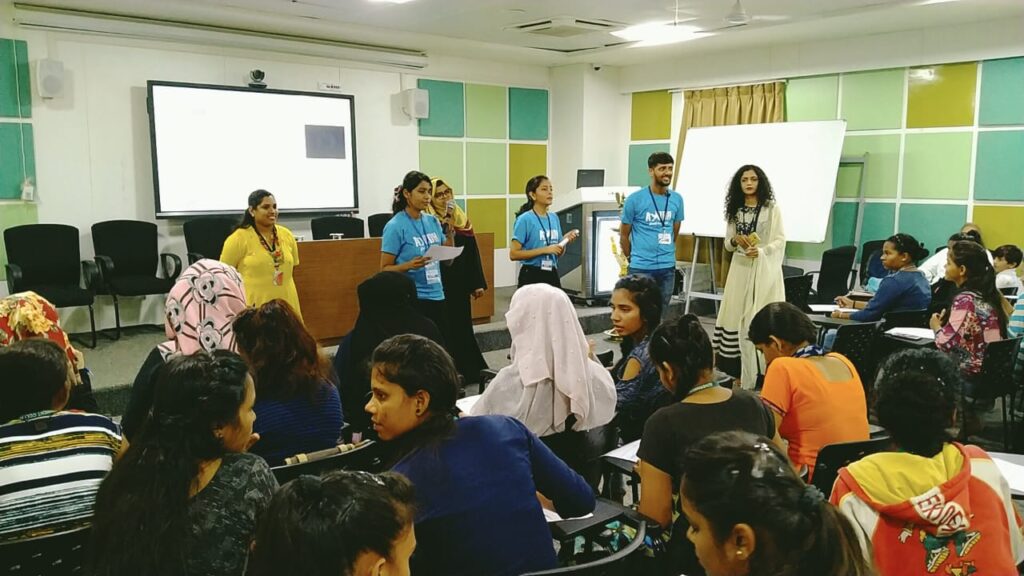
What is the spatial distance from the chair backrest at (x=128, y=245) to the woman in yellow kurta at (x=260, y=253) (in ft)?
7.81

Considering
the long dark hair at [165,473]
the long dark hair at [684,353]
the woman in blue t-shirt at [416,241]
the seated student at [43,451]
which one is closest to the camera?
the long dark hair at [165,473]

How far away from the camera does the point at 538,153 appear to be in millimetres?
9781

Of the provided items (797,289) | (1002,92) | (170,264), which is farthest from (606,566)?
(1002,92)

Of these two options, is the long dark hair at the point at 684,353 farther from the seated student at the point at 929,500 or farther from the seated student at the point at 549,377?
the seated student at the point at 929,500

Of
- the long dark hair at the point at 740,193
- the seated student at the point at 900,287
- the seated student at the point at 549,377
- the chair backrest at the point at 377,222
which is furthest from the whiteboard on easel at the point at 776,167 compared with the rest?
the seated student at the point at 549,377

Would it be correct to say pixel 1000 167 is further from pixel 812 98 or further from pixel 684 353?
pixel 684 353

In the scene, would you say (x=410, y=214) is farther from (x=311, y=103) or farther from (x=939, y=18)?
(x=939, y=18)

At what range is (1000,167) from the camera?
22.5ft

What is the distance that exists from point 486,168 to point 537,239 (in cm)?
407

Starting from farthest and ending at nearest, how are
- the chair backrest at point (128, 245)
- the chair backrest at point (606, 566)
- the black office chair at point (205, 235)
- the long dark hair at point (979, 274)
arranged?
1. the black office chair at point (205, 235)
2. the chair backrest at point (128, 245)
3. the long dark hair at point (979, 274)
4. the chair backrest at point (606, 566)

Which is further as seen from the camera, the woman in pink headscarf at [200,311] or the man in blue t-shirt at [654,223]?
the man in blue t-shirt at [654,223]

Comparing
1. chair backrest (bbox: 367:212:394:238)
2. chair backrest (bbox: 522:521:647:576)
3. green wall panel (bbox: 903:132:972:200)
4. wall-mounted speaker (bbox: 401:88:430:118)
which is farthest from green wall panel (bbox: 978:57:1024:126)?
chair backrest (bbox: 522:521:647:576)

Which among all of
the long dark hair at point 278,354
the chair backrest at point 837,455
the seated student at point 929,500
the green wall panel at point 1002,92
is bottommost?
the chair backrest at point 837,455

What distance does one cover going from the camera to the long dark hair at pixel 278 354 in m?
2.38
